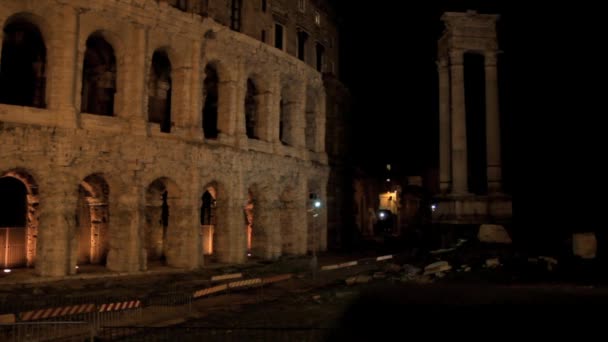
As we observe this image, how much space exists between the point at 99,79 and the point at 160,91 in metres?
3.24

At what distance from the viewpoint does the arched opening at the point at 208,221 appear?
2938 centimetres

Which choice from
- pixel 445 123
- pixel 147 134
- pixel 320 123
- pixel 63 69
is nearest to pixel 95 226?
pixel 147 134

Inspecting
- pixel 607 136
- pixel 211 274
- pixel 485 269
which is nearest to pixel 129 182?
pixel 211 274

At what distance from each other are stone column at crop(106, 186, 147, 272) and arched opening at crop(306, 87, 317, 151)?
14.6 metres

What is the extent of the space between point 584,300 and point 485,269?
15.7 metres

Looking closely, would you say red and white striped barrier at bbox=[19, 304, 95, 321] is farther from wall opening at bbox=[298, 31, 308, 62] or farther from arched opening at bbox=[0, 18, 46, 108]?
wall opening at bbox=[298, 31, 308, 62]

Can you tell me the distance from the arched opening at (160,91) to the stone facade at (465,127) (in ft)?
47.1

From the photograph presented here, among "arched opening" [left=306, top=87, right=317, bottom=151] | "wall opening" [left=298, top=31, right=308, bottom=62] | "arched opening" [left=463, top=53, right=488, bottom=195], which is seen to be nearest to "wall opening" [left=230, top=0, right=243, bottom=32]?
"wall opening" [left=298, top=31, right=308, bottom=62]

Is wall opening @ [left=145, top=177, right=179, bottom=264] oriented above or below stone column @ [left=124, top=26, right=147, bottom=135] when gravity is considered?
below

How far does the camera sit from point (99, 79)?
956 inches

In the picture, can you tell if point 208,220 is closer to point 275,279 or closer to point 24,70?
point 275,279

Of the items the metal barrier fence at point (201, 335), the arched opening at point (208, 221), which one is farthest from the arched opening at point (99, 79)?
the metal barrier fence at point (201, 335)

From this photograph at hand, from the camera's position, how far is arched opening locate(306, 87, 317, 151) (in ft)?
111

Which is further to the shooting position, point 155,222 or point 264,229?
point 264,229
